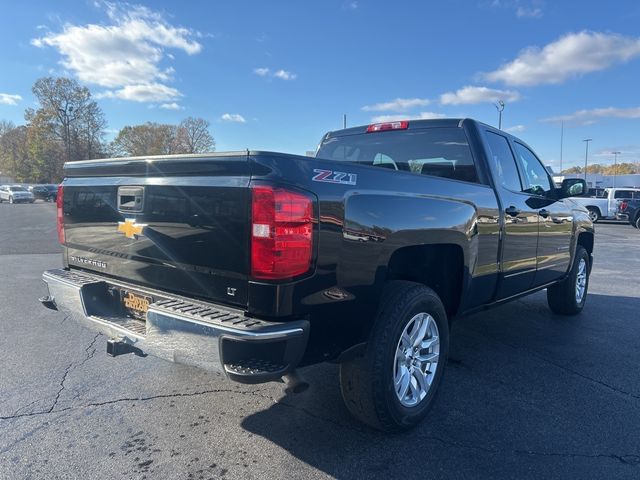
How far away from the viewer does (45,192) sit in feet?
156

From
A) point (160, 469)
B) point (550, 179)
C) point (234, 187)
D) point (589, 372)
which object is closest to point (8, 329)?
point (160, 469)

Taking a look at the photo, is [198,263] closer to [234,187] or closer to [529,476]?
[234,187]

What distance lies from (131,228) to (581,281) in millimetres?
5551

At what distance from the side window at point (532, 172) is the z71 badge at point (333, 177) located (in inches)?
107

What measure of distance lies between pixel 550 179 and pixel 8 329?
602cm

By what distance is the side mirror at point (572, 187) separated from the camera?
4.96 meters

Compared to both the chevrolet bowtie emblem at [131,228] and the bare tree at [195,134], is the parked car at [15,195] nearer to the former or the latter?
the bare tree at [195,134]

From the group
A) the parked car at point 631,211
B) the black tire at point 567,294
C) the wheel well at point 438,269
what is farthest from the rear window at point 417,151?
the parked car at point 631,211

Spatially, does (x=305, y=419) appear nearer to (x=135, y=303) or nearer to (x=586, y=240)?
(x=135, y=303)

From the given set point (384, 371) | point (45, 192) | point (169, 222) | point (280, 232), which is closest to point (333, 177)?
point (280, 232)

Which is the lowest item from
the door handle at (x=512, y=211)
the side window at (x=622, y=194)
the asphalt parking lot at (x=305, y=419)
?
the asphalt parking lot at (x=305, y=419)

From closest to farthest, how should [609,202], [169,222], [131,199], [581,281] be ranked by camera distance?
1. [169,222]
2. [131,199]
3. [581,281]
4. [609,202]

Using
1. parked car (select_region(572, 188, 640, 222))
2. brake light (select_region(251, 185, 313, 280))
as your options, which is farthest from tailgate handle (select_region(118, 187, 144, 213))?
parked car (select_region(572, 188, 640, 222))

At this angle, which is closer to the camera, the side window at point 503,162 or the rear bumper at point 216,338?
the rear bumper at point 216,338
